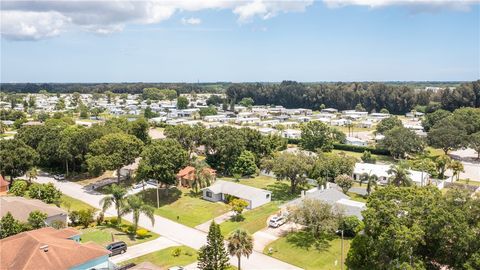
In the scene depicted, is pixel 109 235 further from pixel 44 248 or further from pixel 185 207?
pixel 185 207

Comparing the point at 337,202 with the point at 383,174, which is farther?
the point at 383,174

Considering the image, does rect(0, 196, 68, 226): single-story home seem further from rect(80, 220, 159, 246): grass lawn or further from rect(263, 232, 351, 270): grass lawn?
rect(263, 232, 351, 270): grass lawn

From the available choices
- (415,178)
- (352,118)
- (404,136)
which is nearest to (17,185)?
(415,178)

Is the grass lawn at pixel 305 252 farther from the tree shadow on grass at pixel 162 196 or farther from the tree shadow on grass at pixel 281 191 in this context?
the tree shadow on grass at pixel 162 196

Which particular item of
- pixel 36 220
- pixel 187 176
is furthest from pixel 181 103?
pixel 36 220

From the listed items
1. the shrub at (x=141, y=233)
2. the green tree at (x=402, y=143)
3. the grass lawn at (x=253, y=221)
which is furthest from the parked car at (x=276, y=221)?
the green tree at (x=402, y=143)
